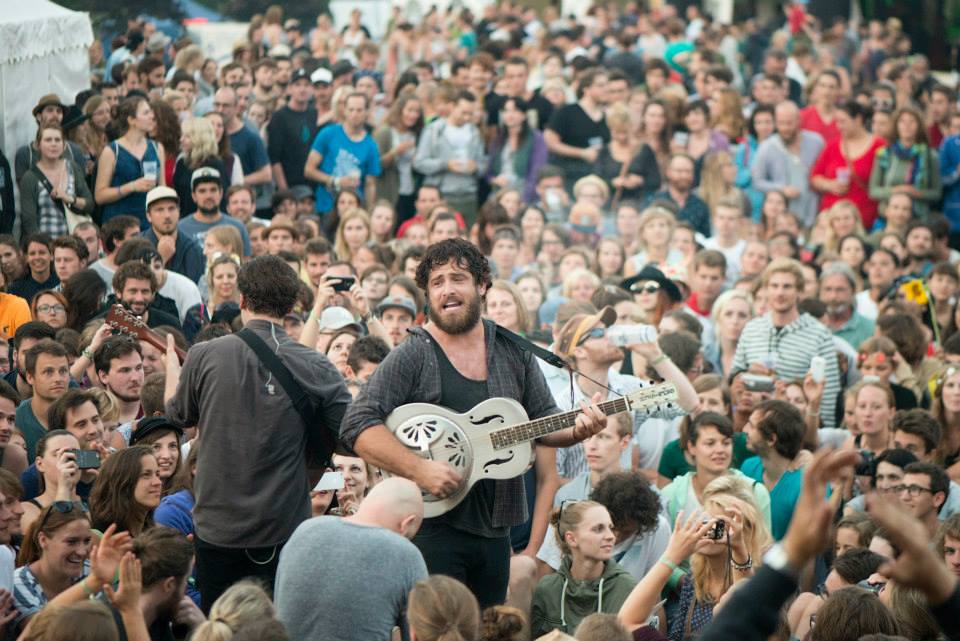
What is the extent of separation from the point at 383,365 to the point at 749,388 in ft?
13.2

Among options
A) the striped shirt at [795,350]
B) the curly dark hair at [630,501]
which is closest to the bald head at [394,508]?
the curly dark hair at [630,501]

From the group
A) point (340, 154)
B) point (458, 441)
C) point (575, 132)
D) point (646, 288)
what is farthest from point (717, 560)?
point (575, 132)

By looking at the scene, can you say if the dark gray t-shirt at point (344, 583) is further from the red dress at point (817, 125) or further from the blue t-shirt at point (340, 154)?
the red dress at point (817, 125)

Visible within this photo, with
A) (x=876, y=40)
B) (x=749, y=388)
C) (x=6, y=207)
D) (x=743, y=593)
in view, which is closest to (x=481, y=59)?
(x=6, y=207)

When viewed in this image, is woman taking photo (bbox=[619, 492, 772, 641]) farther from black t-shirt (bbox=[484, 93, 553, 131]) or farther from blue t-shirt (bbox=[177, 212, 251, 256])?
black t-shirt (bbox=[484, 93, 553, 131])

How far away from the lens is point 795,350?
405 inches

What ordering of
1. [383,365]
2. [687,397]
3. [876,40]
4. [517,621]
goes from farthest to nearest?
[876,40], [687,397], [383,365], [517,621]

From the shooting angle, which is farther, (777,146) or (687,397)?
(777,146)

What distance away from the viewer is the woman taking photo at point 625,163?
49.6ft

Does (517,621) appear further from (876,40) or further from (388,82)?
(876,40)

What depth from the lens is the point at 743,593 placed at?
11.8 ft

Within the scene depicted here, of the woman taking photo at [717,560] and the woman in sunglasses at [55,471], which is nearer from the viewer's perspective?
the woman taking photo at [717,560]

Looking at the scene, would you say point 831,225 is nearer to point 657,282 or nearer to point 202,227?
point 657,282

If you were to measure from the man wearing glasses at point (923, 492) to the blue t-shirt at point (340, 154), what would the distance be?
7.84 m
